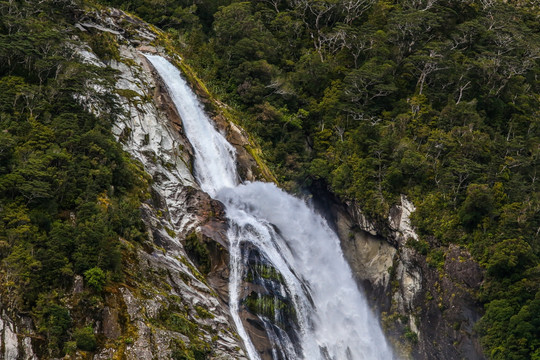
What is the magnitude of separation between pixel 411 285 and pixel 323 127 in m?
14.5

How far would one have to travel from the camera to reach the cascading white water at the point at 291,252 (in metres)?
Answer: 26.1

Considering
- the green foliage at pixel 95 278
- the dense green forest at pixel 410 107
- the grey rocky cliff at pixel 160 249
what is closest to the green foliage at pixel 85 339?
the grey rocky cliff at pixel 160 249

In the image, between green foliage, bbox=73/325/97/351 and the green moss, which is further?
the green moss

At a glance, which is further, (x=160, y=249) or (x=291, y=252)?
(x=291, y=252)

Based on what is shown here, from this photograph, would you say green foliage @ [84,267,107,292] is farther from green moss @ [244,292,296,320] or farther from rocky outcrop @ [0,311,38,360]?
green moss @ [244,292,296,320]

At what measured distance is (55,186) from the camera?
20969 mm

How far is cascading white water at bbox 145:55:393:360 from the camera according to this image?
2606cm

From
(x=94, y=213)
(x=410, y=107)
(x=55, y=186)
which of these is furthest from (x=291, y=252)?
(x=410, y=107)

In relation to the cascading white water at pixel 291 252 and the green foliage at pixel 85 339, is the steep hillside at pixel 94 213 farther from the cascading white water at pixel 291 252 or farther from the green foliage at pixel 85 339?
the cascading white water at pixel 291 252

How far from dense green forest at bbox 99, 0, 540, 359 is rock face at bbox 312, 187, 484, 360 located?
2.57 feet

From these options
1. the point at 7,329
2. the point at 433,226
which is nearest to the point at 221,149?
the point at 433,226

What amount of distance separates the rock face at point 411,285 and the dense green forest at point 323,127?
77cm

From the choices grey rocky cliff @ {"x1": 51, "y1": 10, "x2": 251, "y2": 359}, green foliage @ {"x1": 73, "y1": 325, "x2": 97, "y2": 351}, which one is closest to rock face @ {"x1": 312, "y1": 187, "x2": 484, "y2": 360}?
grey rocky cliff @ {"x1": 51, "y1": 10, "x2": 251, "y2": 359}

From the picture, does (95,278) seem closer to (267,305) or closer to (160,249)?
(160,249)
